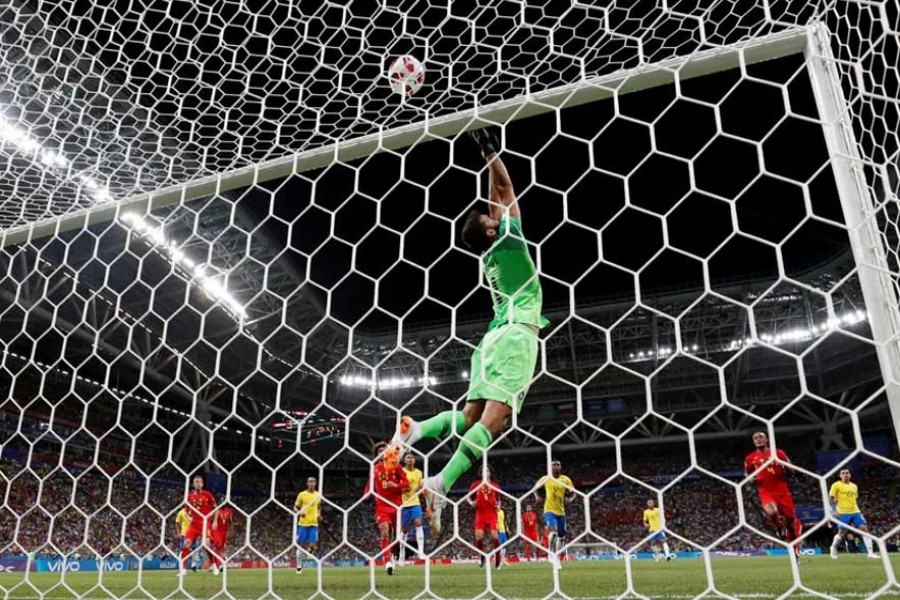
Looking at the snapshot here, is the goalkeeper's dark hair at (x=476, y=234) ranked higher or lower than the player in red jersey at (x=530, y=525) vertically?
lower

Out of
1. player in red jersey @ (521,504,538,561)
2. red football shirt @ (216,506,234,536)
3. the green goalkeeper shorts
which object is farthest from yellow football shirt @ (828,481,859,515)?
red football shirt @ (216,506,234,536)

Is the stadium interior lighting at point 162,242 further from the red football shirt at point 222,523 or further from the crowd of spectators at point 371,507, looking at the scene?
the crowd of spectators at point 371,507

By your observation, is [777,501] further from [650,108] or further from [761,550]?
[761,550]

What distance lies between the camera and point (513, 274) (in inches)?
93.1

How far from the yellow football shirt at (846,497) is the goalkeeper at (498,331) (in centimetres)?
659

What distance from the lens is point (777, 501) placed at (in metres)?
5.39

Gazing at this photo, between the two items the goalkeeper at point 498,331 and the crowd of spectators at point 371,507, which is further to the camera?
the crowd of spectators at point 371,507

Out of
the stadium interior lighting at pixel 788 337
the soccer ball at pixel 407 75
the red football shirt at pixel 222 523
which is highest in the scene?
the stadium interior lighting at pixel 788 337

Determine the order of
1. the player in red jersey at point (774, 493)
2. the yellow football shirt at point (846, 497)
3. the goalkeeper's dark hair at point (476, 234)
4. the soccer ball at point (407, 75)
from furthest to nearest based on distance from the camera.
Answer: the yellow football shirt at point (846, 497), the player in red jersey at point (774, 493), the soccer ball at point (407, 75), the goalkeeper's dark hair at point (476, 234)

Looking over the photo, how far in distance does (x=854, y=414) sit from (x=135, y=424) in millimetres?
20947

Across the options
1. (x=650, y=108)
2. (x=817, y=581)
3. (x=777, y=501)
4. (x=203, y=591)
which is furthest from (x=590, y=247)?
(x=203, y=591)

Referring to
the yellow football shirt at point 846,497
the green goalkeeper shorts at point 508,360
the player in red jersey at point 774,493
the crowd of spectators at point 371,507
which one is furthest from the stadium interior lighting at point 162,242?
the crowd of spectators at point 371,507

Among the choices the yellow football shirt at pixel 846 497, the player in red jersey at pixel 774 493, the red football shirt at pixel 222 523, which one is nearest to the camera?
the player in red jersey at pixel 774 493

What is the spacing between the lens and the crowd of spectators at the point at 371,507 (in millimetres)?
14680
